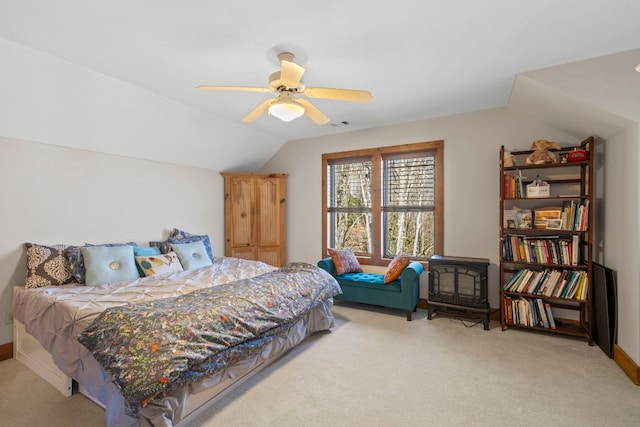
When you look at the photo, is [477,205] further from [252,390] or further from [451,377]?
[252,390]

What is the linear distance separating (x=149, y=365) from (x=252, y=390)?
3.05 feet

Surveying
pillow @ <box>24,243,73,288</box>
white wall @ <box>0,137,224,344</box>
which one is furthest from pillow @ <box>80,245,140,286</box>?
white wall @ <box>0,137,224,344</box>

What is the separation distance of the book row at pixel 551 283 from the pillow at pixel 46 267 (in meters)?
4.51

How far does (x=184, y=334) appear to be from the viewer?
1.79m

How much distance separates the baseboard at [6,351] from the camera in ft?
9.05

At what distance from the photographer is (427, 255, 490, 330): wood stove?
3408 mm

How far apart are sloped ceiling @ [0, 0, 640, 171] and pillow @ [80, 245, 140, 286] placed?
1677 mm

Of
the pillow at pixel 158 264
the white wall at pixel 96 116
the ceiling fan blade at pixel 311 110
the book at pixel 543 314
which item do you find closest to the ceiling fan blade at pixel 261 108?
the ceiling fan blade at pixel 311 110

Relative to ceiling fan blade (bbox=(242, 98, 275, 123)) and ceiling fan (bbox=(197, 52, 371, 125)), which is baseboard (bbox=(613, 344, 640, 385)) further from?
ceiling fan blade (bbox=(242, 98, 275, 123))

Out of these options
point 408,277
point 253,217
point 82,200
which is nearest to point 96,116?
point 82,200

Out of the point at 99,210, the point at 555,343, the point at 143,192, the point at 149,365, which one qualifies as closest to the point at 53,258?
the point at 99,210

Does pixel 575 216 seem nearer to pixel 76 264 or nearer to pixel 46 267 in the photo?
pixel 76 264

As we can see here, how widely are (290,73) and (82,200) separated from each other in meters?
2.81

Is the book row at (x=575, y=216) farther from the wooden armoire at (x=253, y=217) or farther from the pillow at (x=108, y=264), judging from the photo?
the pillow at (x=108, y=264)
